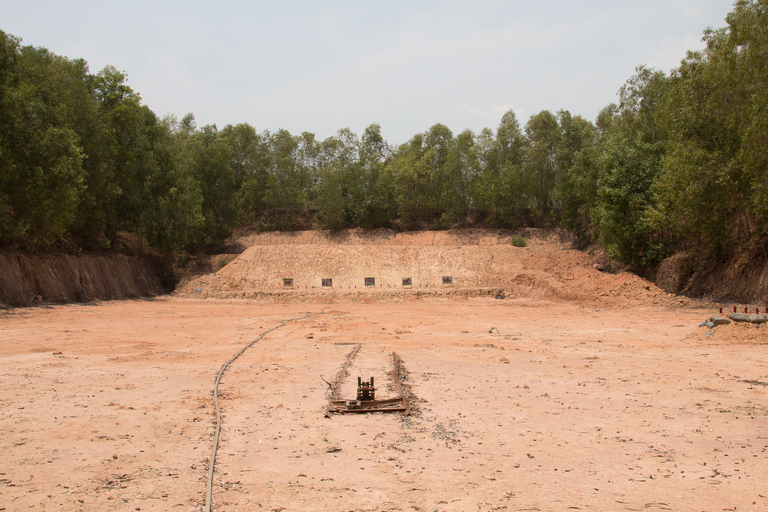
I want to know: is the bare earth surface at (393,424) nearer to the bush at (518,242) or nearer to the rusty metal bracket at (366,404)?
the rusty metal bracket at (366,404)

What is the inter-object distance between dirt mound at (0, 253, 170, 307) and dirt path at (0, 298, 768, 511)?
13890 millimetres

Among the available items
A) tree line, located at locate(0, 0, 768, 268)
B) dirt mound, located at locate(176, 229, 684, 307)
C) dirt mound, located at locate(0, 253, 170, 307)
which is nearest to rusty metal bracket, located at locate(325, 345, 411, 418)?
tree line, located at locate(0, 0, 768, 268)

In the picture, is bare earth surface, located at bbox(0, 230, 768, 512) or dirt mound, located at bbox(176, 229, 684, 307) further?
dirt mound, located at bbox(176, 229, 684, 307)

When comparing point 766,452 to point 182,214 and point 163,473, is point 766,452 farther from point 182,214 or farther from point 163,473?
point 182,214

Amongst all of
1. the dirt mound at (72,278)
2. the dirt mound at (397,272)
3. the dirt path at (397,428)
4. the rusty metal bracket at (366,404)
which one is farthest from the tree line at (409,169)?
the rusty metal bracket at (366,404)

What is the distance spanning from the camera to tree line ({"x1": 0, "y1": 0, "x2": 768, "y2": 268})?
24.9 m

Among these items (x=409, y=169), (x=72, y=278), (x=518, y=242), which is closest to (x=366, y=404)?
(x=72, y=278)

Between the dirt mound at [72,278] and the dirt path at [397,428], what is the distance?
13.9 metres

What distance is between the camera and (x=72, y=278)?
108 feet

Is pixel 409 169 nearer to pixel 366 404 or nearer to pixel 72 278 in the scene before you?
pixel 72 278

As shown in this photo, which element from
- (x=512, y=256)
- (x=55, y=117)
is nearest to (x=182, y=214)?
(x=55, y=117)

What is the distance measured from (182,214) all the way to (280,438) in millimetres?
40946

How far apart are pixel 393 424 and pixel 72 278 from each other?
32372mm

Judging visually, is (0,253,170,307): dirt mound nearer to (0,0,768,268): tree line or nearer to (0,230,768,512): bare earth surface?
(0,0,768,268): tree line
